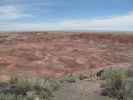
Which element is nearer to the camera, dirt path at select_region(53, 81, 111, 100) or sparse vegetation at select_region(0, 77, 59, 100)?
sparse vegetation at select_region(0, 77, 59, 100)

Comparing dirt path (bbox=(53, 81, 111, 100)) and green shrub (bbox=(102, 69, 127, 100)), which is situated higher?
green shrub (bbox=(102, 69, 127, 100))

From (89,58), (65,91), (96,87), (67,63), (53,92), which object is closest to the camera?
(53,92)

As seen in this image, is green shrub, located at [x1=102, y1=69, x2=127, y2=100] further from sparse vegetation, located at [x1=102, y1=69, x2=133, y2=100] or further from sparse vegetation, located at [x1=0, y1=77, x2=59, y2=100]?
sparse vegetation, located at [x1=0, y1=77, x2=59, y2=100]

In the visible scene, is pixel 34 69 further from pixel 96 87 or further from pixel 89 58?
pixel 96 87

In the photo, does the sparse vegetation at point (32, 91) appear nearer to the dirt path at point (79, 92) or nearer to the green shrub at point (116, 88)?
the dirt path at point (79, 92)

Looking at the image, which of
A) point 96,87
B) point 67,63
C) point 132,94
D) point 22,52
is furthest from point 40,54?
point 132,94

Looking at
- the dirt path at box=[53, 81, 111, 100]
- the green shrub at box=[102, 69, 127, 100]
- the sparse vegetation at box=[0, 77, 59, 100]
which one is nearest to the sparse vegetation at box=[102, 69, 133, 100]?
the green shrub at box=[102, 69, 127, 100]

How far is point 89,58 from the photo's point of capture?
1122 inches

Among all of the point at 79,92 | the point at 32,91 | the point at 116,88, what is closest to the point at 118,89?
the point at 116,88

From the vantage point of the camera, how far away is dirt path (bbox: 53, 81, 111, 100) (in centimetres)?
891

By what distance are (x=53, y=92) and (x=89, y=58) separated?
64.6 ft

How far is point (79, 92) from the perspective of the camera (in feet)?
31.4

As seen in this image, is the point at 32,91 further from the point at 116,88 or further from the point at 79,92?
the point at 116,88

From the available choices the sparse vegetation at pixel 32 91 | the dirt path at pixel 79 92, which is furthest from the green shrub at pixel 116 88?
the sparse vegetation at pixel 32 91
